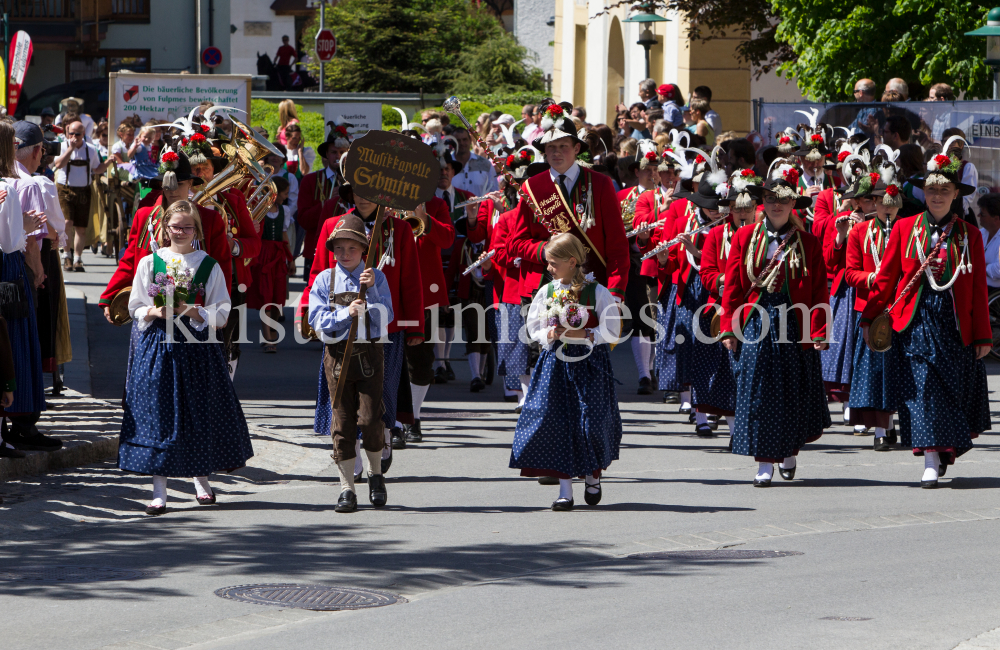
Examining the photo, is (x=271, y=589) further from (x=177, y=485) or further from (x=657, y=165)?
(x=657, y=165)

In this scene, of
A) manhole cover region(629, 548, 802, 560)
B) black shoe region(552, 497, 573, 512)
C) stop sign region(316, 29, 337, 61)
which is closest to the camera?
manhole cover region(629, 548, 802, 560)

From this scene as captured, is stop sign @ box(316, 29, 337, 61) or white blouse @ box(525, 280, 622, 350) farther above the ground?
stop sign @ box(316, 29, 337, 61)

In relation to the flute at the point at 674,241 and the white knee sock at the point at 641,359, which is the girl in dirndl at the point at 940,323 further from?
the white knee sock at the point at 641,359

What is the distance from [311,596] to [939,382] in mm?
4397

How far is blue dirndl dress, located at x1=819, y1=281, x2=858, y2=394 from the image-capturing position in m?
12.0

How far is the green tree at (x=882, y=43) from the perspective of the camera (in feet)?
63.1

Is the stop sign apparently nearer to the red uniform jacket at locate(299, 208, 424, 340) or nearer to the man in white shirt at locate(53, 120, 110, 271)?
the man in white shirt at locate(53, 120, 110, 271)

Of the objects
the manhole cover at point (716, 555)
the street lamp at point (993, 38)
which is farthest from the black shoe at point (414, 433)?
the street lamp at point (993, 38)

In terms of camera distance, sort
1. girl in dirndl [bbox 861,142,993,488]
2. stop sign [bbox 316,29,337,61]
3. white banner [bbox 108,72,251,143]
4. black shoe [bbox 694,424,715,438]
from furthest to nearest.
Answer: stop sign [bbox 316,29,337,61], white banner [bbox 108,72,251,143], black shoe [bbox 694,424,715,438], girl in dirndl [bbox 861,142,993,488]

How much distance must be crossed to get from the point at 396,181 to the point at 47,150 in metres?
4.92

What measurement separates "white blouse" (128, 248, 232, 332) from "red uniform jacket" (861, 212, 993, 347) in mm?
3888

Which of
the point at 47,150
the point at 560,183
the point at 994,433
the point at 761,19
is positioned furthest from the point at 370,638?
the point at 761,19

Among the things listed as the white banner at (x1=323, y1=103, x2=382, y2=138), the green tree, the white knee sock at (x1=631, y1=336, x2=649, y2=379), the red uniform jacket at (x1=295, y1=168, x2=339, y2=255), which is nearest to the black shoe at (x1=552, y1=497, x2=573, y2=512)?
the red uniform jacket at (x1=295, y1=168, x2=339, y2=255)

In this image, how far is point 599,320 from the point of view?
28.7 feet
